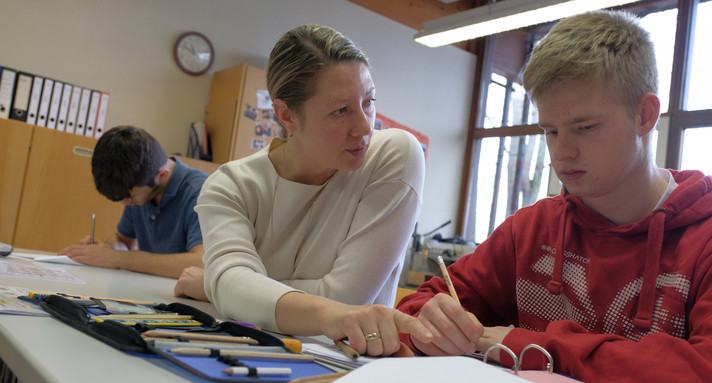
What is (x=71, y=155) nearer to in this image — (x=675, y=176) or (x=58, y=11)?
(x=58, y=11)

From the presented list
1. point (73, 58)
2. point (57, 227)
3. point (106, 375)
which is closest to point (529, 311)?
point (106, 375)

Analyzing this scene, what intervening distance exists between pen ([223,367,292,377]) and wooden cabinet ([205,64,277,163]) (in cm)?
379

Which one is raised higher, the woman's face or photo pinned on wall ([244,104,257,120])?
photo pinned on wall ([244,104,257,120])

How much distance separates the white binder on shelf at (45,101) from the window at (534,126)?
3.38m

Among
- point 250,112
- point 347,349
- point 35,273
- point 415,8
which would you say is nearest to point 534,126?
point 415,8

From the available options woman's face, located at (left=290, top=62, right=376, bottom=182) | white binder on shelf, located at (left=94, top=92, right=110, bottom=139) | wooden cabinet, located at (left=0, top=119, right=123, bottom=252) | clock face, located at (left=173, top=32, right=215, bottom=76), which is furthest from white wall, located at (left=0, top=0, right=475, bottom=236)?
woman's face, located at (left=290, top=62, right=376, bottom=182)

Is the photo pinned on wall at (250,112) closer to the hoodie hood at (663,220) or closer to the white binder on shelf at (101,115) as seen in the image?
the white binder on shelf at (101,115)

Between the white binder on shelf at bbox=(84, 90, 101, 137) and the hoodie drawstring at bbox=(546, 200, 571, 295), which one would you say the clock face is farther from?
the hoodie drawstring at bbox=(546, 200, 571, 295)

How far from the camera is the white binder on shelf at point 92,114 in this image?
371 cm

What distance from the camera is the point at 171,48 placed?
4.47m

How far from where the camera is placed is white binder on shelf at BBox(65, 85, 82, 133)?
363 cm

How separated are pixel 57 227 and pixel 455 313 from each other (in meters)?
3.24

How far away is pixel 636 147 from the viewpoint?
100 centimetres

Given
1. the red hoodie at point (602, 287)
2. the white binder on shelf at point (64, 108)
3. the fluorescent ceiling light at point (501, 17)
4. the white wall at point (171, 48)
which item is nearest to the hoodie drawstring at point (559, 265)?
the red hoodie at point (602, 287)
